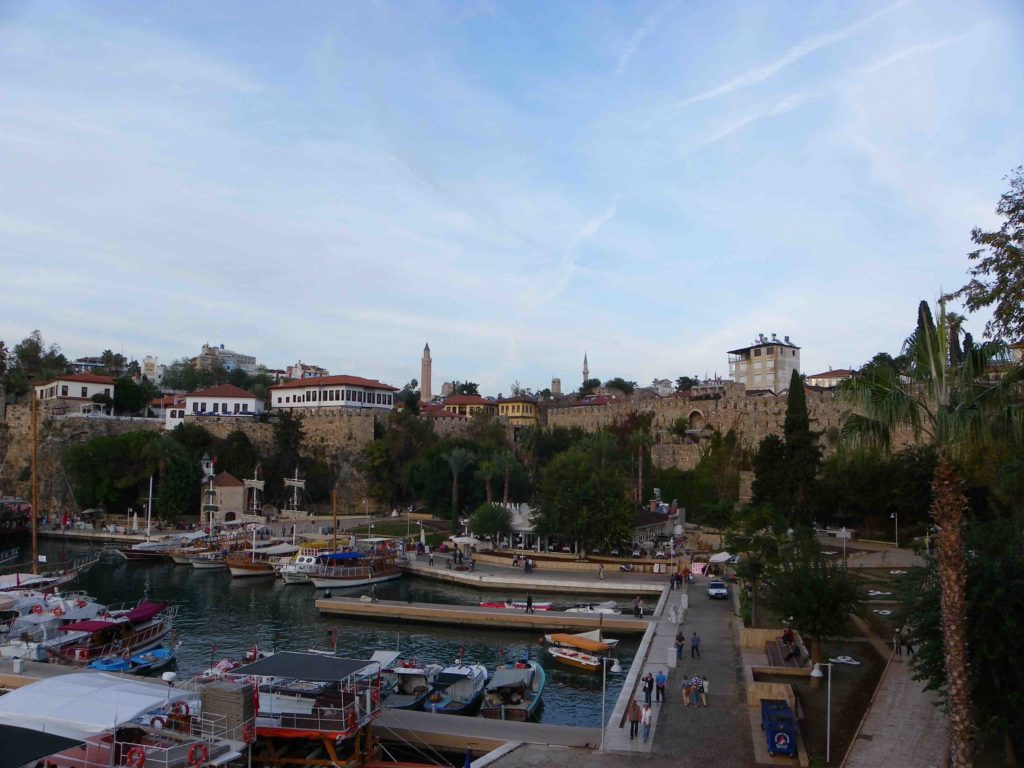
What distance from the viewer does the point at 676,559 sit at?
139ft

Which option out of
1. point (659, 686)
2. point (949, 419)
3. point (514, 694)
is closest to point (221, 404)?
point (514, 694)

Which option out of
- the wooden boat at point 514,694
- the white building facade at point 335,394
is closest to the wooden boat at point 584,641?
the wooden boat at point 514,694

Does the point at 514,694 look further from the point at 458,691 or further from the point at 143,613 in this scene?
the point at 143,613

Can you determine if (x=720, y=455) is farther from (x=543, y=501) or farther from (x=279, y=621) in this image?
(x=279, y=621)

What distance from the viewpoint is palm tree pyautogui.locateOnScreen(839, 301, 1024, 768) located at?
975 cm

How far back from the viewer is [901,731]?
52.6 feet

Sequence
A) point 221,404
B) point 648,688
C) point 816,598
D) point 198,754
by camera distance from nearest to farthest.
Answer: point 198,754 → point 648,688 → point 816,598 → point 221,404

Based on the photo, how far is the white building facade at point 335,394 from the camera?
7568 centimetres

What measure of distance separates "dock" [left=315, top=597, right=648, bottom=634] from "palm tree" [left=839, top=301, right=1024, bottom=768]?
20402 millimetres

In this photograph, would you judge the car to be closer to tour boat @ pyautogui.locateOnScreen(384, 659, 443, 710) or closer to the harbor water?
the harbor water

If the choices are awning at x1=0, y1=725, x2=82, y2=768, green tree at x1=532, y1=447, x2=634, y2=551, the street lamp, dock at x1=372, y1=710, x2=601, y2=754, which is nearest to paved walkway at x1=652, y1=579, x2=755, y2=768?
the street lamp

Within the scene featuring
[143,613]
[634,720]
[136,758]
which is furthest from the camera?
[143,613]

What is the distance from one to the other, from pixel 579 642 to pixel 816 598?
9975mm

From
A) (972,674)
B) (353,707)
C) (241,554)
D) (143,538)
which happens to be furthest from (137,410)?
(972,674)
